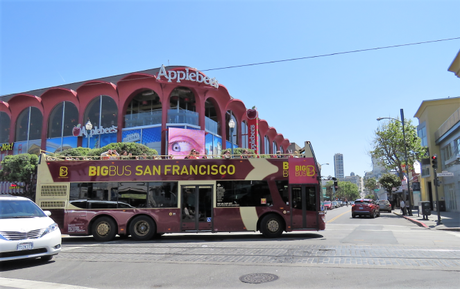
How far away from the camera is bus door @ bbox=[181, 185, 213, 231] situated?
13.4m

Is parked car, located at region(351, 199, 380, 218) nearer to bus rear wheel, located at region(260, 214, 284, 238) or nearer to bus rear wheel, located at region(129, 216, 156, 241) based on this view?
bus rear wheel, located at region(260, 214, 284, 238)

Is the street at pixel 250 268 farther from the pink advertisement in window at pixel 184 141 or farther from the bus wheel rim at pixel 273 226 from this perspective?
the pink advertisement in window at pixel 184 141

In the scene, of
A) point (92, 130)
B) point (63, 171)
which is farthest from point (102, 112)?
point (63, 171)

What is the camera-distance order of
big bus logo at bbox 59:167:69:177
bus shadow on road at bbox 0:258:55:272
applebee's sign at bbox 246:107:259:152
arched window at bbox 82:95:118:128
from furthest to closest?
applebee's sign at bbox 246:107:259:152
arched window at bbox 82:95:118:128
big bus logo at bbox 59:167:69:177
bus shadow on road at bbox 0:258:55:272

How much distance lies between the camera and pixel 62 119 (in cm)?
3694

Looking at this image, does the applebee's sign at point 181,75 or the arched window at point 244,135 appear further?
the arched window at point 244,135

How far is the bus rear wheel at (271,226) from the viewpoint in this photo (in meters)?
13.3

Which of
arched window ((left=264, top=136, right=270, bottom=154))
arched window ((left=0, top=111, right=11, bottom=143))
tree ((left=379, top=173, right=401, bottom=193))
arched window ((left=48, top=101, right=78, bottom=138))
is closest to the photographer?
arched window ((left=48, top=101, right=78, bottom=138))

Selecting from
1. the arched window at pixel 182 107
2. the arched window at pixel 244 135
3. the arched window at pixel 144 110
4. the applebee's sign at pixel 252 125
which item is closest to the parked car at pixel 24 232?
the arched window at pixel 182 107

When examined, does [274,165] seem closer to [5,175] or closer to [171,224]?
[171,224]

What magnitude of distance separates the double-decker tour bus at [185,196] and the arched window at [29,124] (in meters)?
29.0

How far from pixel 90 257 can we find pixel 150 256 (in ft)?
5.68

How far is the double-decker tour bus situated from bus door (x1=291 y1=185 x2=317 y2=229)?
0.04 m

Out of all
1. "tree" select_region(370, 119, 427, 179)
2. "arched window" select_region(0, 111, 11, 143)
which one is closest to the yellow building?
"tree" select_region(370, 119, 427, 179)
